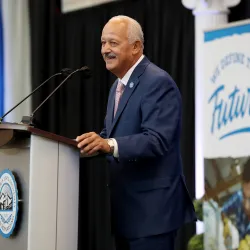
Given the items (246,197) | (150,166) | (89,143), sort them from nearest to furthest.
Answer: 1. (89,143)
2. (150,166)
3. (246,197)

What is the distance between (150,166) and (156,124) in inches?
7.0

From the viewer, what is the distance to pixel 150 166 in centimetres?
213

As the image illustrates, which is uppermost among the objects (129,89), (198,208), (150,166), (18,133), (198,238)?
(129,89)

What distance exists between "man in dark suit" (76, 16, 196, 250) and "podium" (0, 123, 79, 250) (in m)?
0.18

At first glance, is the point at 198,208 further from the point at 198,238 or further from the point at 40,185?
the point at 40,185

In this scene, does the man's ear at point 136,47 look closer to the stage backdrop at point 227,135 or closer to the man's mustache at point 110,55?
the man's mustache at point 110,55

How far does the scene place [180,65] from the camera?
437 cm

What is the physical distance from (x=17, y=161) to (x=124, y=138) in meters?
0.39

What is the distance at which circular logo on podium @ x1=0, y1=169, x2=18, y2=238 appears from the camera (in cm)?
193

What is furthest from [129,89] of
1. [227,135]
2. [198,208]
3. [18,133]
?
[198,208]

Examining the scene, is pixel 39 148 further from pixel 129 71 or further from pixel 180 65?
pixel 180 65

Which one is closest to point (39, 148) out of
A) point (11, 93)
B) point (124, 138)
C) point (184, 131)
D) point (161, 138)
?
point (124, 138)

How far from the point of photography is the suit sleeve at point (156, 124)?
1.99m

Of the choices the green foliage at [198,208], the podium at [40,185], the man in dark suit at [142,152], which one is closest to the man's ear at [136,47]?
the man in dark suit at [142,152]
